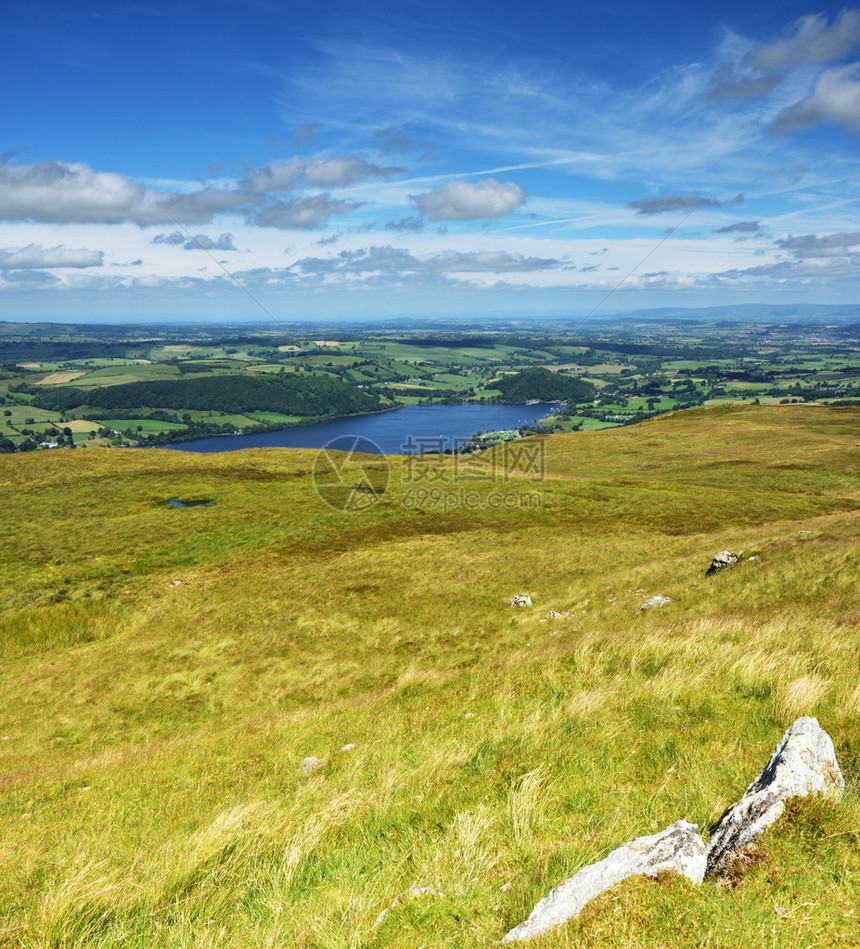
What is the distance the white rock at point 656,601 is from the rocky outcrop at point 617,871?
18.1 m

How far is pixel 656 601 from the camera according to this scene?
859 inches

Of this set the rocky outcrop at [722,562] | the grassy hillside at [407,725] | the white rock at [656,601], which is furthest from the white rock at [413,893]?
the rocky outcrop at [722,562]

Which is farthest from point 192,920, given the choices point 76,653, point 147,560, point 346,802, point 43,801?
point 147,560

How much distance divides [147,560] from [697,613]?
1529 inches

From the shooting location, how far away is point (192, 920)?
18.0 feet

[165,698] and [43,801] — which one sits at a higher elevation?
[43,801]

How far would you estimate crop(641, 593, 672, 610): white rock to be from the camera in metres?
21.5

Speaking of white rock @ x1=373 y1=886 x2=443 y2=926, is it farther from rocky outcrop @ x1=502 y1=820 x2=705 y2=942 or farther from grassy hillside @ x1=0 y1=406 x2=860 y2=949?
rocky outcrop @ x1=502 y1=820 x2=705 y2=942

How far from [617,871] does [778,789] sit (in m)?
2.11

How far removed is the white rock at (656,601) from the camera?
848 inches

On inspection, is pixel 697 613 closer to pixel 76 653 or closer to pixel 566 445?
pixel 76 653

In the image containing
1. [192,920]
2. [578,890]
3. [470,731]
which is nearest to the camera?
[578,890]

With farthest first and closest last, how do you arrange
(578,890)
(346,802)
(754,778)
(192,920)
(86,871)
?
(346,802), (754,778), (86,871), (192,920), (578,890)

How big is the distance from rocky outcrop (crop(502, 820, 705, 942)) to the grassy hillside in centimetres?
24
